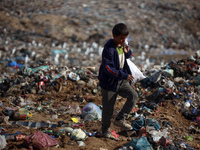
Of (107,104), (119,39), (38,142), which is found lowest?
(38,142)

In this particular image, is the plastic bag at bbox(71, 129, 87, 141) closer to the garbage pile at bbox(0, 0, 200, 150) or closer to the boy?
the garbage pile at bbox(0, 0, 200, 150)

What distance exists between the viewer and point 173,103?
3975 millimetres

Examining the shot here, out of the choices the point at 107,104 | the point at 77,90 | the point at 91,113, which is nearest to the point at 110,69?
the point at 107,104

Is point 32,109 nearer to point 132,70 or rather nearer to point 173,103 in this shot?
point 132,70

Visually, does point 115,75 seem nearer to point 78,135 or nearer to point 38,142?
point 78,135

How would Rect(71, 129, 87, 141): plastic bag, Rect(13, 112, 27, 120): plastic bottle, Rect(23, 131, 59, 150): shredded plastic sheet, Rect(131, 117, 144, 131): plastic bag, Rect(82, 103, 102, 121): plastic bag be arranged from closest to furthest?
Rect(23, 131, 59, 150): shredded plastic sheet < Rect(71, 129, 87, 141): plastic bag < Rect(131, 117, 144, 131): plastic bag < Rect(13, 112, 27, 120): plastic bottle < Rect(82, 103, 102, 121): plastic bag

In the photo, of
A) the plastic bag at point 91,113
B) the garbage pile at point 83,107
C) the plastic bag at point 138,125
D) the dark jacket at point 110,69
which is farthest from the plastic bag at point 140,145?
the plastic bag at point 91,113

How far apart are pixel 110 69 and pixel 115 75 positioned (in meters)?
0.08

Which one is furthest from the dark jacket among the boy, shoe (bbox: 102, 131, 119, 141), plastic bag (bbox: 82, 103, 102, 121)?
plastic bag (bbox: 82, 103, 102, 121)

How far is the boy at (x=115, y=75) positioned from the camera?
213 cm

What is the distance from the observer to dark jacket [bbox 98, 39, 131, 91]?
6.94 ft

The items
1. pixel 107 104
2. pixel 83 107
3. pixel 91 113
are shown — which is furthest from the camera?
pixel 83 107

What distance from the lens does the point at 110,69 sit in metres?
2.10

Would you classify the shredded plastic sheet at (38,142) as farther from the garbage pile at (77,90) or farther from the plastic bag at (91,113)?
the plastic bag at (91,113)
